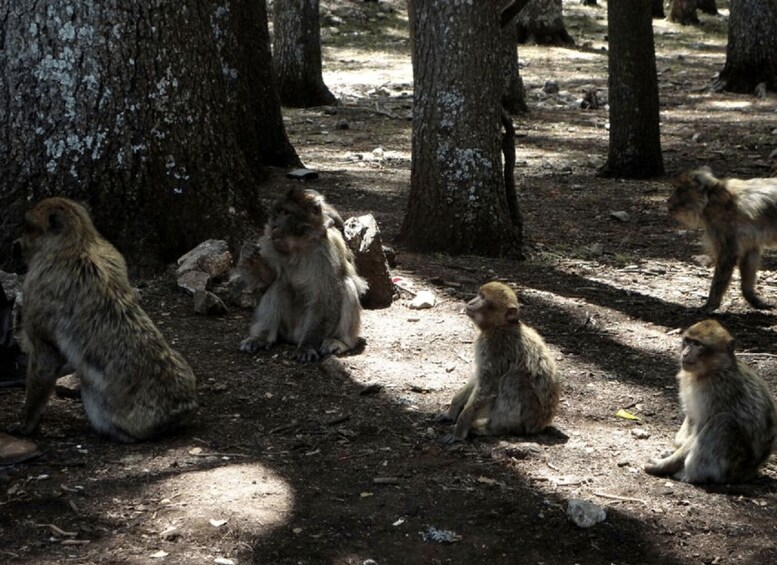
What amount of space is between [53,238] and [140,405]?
1021 millimetres

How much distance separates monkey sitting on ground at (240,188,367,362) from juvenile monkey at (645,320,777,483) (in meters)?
2.61

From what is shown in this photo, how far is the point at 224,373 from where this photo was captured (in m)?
7.42

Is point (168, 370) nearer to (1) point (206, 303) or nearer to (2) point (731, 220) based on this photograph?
(1) point (206, 303)

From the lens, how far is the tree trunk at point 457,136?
9.80 m

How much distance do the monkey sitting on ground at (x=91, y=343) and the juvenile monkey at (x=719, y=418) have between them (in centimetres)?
270

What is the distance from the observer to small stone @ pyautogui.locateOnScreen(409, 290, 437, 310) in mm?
8855

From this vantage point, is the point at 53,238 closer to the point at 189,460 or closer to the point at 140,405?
the point at 140,405

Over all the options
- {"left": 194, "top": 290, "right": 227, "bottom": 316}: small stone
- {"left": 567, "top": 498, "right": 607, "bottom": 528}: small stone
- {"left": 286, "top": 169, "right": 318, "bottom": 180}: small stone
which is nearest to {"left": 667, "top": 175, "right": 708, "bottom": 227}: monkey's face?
{"left": 194, "top": 290, "right": 227, "bottom": 316}: small stone

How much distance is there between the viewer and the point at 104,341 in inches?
237

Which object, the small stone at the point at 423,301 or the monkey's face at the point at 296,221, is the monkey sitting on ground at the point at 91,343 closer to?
the monkey's face at the point at 296,221

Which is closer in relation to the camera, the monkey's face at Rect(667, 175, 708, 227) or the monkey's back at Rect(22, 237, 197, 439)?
→ the monkey's back at Rect(22, 237, 197, 439)

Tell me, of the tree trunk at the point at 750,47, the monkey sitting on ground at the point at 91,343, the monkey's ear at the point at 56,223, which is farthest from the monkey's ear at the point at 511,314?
the tree trunk at the point at 750,47

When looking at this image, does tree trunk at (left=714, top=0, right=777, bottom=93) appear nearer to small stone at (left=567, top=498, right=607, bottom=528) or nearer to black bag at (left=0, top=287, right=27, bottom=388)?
black bag at (left=0, top=287, right=27, bottom=388)

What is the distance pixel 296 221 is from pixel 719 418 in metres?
3.22
